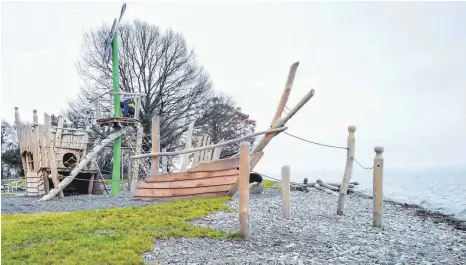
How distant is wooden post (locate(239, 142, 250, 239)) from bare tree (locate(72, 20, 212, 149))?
64.7 feet

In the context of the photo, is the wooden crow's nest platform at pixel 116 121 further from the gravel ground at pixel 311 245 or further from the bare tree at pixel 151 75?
the bare tree at pixel 151 75

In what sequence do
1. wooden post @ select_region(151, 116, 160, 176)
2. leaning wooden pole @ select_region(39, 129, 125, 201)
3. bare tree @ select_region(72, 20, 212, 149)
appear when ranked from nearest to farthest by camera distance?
wooden post @ select_region(151, 116, 160, 176) < leaning wooden pole @ select_region(39, 129, 125, 201) < bare tree @ select_region(72, 20, 212, 149)

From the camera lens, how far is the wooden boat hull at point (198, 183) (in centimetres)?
1147

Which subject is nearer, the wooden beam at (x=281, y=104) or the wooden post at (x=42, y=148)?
the wooden beam at (x=281, y=104)

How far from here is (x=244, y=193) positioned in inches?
274

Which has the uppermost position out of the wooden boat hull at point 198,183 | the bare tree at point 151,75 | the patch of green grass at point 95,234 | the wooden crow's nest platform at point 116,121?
the bare tree at point 151,75

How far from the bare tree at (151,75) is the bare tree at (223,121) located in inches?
36.6

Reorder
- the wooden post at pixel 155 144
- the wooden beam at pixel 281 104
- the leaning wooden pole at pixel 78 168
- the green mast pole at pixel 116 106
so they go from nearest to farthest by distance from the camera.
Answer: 1. the wooden beam at pixel 281 104
2. the wooden post at pixel 155 144
3. the leaning wooden pole at pixel 78 168
4. the green mast pole at pixel 116 106

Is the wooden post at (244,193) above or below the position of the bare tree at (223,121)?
below

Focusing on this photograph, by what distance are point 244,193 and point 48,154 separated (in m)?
9.89

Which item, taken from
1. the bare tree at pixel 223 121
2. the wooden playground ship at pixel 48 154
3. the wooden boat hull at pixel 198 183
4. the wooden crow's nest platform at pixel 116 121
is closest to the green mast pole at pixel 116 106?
the wooden crow's nest platform at pixel 116 121

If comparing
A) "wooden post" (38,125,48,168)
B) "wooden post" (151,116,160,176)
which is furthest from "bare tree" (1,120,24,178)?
"wooden post" (151,116,160,176)

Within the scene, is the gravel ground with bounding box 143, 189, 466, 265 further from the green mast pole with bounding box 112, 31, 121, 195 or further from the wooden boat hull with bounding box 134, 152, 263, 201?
the green mast pole with bounding box 112, 31, 121, 195

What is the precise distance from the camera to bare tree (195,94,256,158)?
28.8 metres
